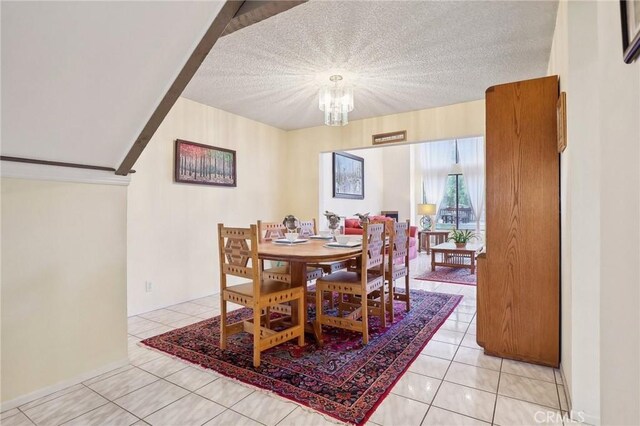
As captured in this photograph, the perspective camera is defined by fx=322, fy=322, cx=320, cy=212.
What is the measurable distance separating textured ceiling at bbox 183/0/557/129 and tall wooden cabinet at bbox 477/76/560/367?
1.89 ft

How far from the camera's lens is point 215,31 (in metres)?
1.72

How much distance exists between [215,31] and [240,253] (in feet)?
4.57

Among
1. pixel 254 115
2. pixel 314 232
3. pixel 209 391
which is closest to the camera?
pixel 209 391

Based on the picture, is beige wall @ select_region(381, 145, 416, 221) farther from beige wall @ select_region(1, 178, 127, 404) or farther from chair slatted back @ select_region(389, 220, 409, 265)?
beige wall @ select_region(1, 178, 127, 404)

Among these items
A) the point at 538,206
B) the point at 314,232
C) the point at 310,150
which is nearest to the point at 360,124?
the point at 310,150

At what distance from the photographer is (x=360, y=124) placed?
4.89 meters

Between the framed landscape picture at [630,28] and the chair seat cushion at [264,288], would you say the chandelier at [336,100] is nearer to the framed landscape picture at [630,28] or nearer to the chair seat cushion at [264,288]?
the chair seat cushion at [264,288]

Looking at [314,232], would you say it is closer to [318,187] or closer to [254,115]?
[318,187]

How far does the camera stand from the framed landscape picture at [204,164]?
3850 mm

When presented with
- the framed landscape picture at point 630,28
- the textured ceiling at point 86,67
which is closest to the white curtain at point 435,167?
the textured ceiling at point 86,67

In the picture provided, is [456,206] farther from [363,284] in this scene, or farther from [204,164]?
[363,284]

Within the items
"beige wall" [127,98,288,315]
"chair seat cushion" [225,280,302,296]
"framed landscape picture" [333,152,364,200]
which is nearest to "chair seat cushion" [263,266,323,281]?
"chair seat cushion" [225,280,302,296]

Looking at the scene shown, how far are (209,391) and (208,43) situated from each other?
1986 mm

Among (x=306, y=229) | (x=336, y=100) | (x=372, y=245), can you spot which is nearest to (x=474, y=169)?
(x=306, y=229)
